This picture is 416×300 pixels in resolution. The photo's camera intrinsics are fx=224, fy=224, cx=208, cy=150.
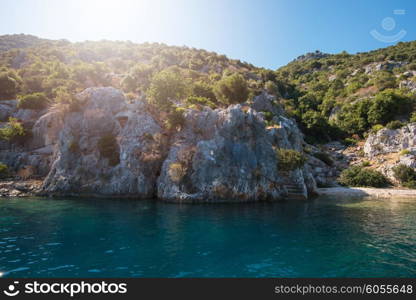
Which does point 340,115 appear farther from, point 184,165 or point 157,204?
point 157,204

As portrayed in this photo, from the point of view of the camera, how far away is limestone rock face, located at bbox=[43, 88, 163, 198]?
35.7 meters

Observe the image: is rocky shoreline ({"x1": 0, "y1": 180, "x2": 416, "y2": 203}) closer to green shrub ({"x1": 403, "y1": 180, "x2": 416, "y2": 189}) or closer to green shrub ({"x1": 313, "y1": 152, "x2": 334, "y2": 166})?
green shrub ({"x1": 403, "y1": 180, "x2": 416, "y2": 189})

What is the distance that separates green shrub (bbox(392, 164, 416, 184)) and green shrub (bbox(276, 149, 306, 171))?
24.6 m

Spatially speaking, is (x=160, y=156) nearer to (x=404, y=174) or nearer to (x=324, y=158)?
(x=324, y=158)

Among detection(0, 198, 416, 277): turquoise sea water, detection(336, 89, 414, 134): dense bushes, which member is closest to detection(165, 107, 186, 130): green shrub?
detection(0, 198, 416, 277): turquoise sea water

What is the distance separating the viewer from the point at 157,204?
99.3 feet

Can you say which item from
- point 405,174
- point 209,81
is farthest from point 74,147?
point 405,174

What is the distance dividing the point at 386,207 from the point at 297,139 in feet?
65.2

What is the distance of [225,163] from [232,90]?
24.4 m

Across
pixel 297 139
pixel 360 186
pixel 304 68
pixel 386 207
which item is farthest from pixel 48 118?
pixel 304 68

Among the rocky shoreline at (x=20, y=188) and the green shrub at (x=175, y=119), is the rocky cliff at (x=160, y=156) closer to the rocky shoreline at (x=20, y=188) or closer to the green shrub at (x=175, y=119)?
the green shrub at (x=175, y=119)

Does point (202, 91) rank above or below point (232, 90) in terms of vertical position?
above

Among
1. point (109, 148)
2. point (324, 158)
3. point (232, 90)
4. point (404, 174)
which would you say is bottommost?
point (404, 174)

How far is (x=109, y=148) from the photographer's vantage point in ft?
127
